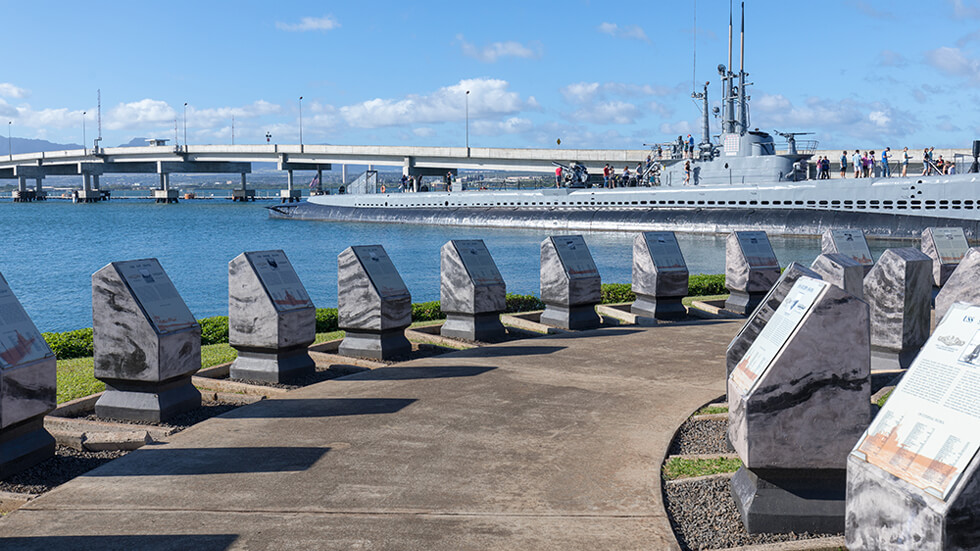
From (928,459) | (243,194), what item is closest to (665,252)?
(928,459)

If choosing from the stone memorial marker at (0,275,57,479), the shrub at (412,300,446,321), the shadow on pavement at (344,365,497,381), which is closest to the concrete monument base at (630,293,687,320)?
the shrub at (412,300,446,321)

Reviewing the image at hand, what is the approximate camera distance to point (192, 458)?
6.30 m

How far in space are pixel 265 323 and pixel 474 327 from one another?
353 centimetres

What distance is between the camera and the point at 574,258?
1319 centimetres

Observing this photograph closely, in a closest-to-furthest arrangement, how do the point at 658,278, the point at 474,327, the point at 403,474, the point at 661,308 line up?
the point at 403,474 → the point at 474,327 → the point at 658,278 → the point at 661,308

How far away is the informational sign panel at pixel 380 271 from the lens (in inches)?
423

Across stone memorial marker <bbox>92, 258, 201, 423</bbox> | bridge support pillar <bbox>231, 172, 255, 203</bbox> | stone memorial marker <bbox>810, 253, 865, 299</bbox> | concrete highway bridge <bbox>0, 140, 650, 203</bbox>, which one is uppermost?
concrete highway bridge <bbox>0, 140, 650, 203</bbox>

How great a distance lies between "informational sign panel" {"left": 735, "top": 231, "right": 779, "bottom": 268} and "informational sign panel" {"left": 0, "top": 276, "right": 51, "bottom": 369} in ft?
36.9

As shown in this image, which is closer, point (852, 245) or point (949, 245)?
point (852, 245)

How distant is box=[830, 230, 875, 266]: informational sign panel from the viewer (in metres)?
14.1

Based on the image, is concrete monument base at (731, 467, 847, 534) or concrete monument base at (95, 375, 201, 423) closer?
concrete monument base at (731, 467, 847, 534)

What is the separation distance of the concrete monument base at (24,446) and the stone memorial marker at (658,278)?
9551 millimetres

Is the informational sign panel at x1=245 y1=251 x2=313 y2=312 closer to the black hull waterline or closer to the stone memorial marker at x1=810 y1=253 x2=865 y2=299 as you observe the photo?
the stone memorial marker at x1=810 y1=253 x2=865 y2=299

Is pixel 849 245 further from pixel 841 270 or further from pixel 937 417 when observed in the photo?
pixel 937 417
